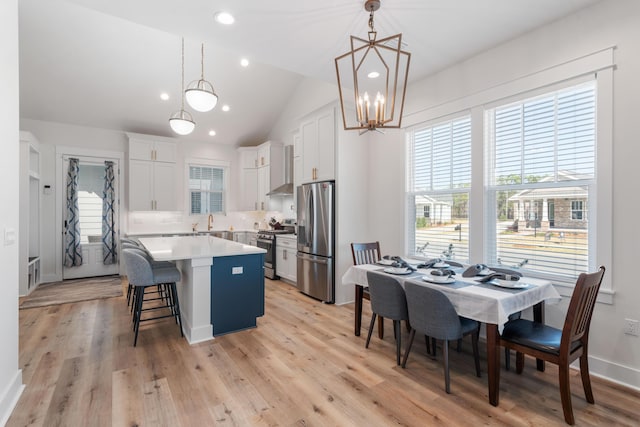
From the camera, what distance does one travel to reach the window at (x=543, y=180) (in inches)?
106

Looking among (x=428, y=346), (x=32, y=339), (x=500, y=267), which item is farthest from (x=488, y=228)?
(x=32, y=339)

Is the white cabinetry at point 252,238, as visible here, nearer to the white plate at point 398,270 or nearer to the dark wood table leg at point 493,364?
the white plate at point 398,270

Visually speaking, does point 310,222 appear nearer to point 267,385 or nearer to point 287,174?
point 287,174

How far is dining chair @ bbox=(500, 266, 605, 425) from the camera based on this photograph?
1967 millimetres

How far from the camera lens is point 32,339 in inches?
127

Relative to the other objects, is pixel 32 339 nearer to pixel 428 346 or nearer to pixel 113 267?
pixel 113 267

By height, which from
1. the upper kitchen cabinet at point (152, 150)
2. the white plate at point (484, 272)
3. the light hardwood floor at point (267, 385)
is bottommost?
the light hardwood floor at point (267, 385)

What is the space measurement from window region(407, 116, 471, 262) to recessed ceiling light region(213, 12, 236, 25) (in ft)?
8.28

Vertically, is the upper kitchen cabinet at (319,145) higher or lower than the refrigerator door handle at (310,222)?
higher

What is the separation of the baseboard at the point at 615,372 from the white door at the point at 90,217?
765 centimetres

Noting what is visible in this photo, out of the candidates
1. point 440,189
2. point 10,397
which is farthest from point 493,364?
point 10,397

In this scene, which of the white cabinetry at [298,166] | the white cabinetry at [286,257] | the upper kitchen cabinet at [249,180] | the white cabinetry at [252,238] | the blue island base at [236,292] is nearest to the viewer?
the blue island base at [236,292]

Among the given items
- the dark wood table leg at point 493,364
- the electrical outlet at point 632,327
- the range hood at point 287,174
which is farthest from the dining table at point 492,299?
the range hood at point 287,174

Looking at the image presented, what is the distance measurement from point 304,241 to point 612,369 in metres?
3.74
